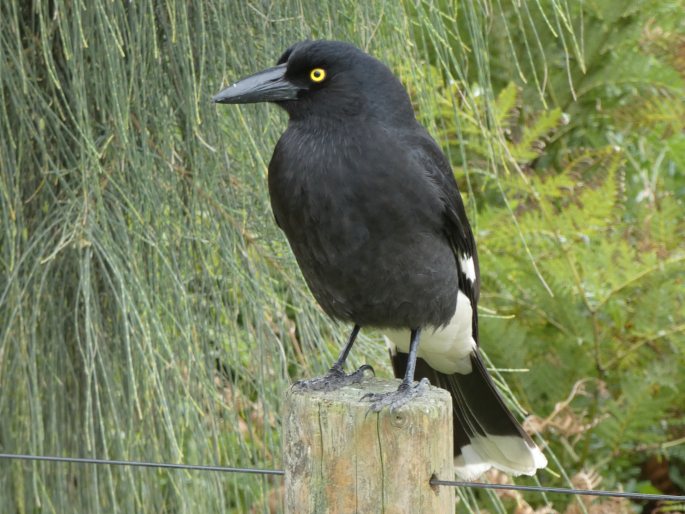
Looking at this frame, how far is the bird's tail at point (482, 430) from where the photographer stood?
2.01 m

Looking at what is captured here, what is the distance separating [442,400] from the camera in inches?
59.5

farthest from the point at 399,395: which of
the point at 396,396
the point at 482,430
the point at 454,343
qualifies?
the point at 454,343

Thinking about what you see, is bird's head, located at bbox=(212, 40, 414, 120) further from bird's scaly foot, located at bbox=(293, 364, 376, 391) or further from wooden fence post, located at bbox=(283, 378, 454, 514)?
wooden fence post, located at bbox=(283, 378, 454, 514)

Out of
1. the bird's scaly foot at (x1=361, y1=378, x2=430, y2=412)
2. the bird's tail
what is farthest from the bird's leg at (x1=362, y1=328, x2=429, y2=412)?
the bird's tail

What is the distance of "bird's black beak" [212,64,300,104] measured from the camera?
1700 mm

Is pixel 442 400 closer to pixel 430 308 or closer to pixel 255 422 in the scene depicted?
pixel 430 308

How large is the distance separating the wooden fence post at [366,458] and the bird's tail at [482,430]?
0.56 metres

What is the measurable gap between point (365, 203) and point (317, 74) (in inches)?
10.5

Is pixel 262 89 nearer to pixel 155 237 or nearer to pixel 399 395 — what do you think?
pixel 155 237

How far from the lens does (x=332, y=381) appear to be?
5.85 ft

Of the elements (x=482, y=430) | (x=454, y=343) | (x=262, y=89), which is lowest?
(x=482, y=430)

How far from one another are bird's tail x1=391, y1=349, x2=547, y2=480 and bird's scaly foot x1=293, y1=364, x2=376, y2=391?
11.7 inches

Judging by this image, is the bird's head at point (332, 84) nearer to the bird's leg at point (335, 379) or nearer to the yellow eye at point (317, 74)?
the yellow eye at point (317, 74)

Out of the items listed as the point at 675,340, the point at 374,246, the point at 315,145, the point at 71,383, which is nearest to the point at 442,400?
the point at 374,246
